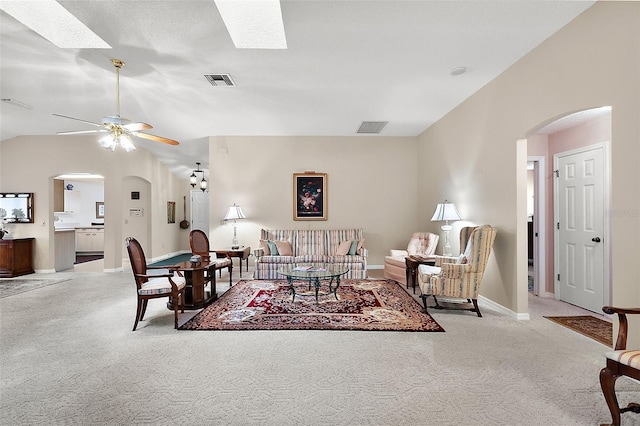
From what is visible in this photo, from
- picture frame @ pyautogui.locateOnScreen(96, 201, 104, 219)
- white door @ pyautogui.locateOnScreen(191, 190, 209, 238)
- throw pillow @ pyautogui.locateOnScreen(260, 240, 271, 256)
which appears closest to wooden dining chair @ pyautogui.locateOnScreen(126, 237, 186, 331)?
throw pillow @ pyautogui.locateOnScreen(260, 240, 271, 256)

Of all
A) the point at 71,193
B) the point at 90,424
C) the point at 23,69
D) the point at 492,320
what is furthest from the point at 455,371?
the point at 71,193

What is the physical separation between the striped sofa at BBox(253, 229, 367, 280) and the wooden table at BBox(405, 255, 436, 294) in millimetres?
901

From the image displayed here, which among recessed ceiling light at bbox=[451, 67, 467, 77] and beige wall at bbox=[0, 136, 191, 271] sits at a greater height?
recessed ceiling light at bbox=[451, 67, 467, 77]

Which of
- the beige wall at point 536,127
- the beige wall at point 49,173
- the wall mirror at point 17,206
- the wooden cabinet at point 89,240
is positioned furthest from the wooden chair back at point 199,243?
the wooden cabinet at point 89,240

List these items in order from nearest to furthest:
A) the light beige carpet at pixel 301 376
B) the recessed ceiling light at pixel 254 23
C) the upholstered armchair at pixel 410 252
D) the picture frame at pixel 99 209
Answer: the light beige carpet at pixel 301 376 < the recessed ceiling light at pixel 254 23 < the upholstered armchair at pixel 410 252 < the picture frame at pixel 99 209

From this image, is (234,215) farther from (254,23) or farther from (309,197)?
(254,23)

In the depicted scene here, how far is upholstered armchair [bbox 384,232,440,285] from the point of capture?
226 inches

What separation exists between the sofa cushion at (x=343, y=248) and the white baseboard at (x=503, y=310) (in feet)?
8.04

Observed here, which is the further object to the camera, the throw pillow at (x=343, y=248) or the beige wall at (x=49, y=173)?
the beige wall at (x=49, y=173)

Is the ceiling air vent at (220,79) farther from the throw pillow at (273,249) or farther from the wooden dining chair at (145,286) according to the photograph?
the throw pillow at (273,249)

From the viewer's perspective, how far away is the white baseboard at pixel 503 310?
3.72 meters

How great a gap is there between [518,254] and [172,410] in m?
3.76

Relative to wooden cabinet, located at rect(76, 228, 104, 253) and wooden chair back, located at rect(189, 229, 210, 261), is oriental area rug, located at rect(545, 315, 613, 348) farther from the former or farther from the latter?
wooden cabinet, located at rect(76, 228, 104, 253)

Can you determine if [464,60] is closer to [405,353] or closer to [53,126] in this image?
[405,353]
